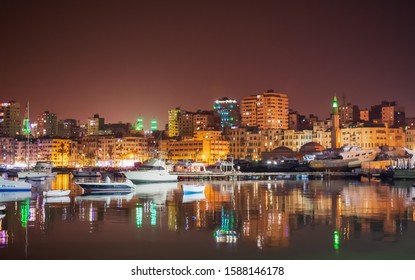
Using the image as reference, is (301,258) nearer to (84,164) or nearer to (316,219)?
(316,219)

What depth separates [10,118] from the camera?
101 m

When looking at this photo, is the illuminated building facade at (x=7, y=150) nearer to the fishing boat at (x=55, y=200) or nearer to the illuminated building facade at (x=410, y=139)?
the illuminated building facade at (x=410, y=139)

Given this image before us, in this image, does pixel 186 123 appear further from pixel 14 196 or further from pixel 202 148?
pixel 14 196

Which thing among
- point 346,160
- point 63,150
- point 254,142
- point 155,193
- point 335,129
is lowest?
point 155,193

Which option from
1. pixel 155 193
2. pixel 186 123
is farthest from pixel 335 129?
pixel 155 193

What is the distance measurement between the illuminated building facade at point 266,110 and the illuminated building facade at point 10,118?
41298 mm

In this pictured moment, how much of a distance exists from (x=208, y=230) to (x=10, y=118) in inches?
3734

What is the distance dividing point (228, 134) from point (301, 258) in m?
79.5

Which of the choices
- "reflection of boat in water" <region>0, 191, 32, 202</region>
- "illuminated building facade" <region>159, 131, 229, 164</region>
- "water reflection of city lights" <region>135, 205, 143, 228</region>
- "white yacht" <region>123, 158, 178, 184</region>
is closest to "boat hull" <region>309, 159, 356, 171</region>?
"white yacht" <region>123, 158, 178, 184</region>

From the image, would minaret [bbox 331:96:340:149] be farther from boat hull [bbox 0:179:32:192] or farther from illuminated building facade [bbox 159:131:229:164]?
boat hull [bbox 0:179:32:192]

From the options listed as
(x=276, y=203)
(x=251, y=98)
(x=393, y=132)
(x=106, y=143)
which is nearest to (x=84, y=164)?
(x=106, y=143)

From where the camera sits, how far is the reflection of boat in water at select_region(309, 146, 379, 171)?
57.9 meters

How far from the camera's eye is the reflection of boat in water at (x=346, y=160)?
57.9 metres

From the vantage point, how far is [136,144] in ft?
311
